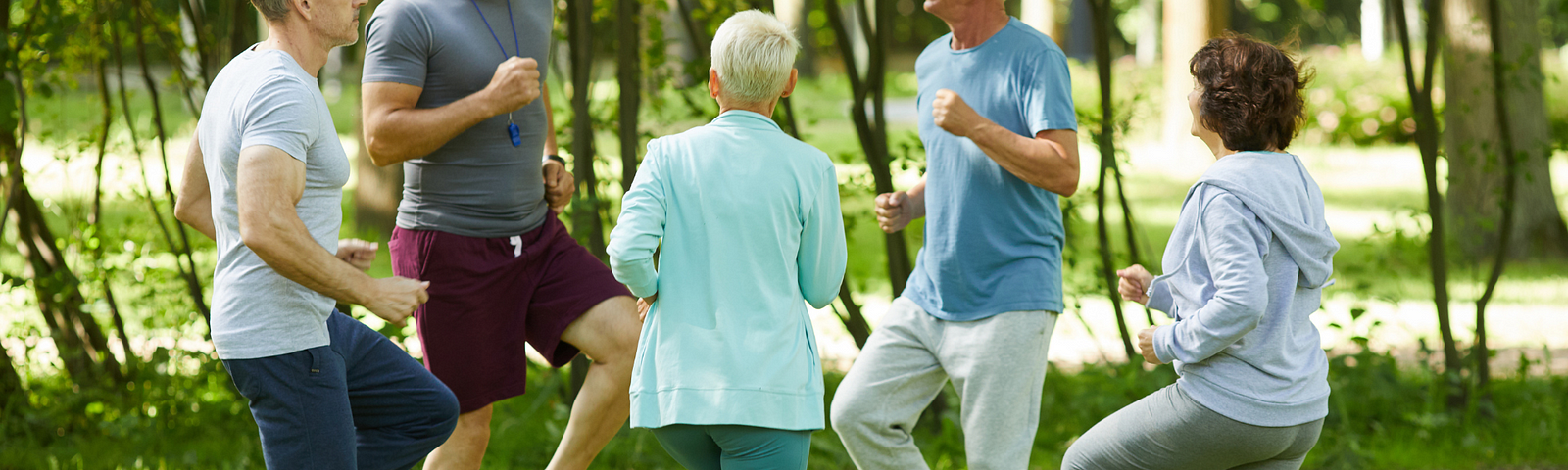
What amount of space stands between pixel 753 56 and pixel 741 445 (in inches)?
29.8

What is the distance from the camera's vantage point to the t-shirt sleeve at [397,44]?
9.23ft

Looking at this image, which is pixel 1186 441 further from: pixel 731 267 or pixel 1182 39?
pixel 1182 39

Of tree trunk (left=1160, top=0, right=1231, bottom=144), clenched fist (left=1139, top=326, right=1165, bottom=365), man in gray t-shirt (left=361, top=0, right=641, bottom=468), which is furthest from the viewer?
tree trunk (left=1160, top=0, right=1231, bottom=144)

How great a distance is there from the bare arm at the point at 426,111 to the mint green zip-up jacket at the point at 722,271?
525 mm

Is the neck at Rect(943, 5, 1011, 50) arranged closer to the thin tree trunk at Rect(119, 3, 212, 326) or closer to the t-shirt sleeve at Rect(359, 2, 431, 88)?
the t-shirt sleeve at Rect(359, 2, 431, 88)

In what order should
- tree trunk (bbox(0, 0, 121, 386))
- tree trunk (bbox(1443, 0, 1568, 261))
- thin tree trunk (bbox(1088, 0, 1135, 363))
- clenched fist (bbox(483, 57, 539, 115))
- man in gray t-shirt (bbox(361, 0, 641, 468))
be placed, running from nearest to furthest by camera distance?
clenched fist (bbox(483, 57, 539, 115)) < man in gray t-shirt (bbox(361, 0, 641, 468)) < tree trunk (bbox(0, 0, 121, 386)) < thin tree trunk (bbox(1088, 0, 1135, 363)) < tree trunk (bbox(1443, 0, 1568, 261))

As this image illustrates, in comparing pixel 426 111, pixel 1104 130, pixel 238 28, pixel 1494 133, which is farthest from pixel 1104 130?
pixel 1494 133

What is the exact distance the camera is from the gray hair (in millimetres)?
2350

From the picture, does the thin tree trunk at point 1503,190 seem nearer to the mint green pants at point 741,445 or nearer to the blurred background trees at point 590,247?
the blurred background trees at point 590,247

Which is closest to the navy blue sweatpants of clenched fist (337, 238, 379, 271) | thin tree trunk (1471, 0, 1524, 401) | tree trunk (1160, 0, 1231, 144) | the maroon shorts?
clenched fist (337, 238, 379, 271)

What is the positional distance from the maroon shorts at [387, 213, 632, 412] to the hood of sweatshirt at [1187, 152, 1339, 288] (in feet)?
5.05

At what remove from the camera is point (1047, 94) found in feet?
9.55

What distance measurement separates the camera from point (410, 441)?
2705 millimetres

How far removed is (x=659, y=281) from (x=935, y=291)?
3.05ft
